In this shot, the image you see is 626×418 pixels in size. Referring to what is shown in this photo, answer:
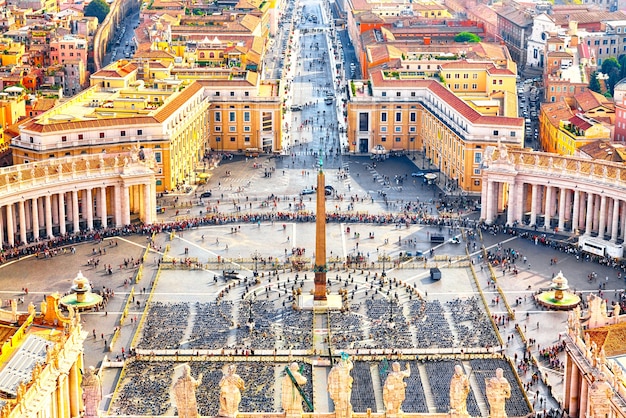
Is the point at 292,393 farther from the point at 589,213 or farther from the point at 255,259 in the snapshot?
the point at 589,213

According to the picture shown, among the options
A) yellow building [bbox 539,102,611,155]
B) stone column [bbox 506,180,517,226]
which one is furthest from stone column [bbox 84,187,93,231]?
yellow building [bbox 539,102,611,155]

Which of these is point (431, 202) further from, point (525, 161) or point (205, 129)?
point (205, 129)

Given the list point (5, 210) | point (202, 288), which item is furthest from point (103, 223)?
point (202, 288)

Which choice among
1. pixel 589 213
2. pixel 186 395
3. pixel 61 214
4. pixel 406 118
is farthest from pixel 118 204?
pixel 186 395

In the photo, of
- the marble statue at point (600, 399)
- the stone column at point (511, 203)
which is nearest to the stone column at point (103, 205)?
the stone column at point (511, 203)

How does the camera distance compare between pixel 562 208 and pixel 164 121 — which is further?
pixel 164 121
